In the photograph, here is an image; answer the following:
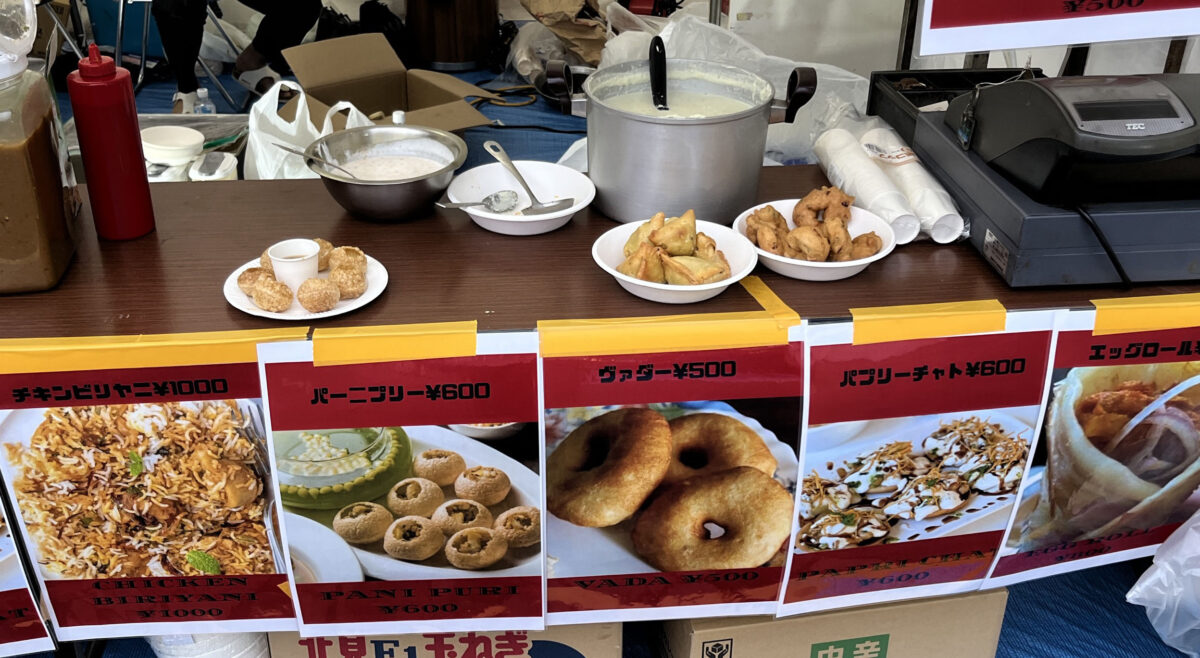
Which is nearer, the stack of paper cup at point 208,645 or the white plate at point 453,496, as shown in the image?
the white plate at point 453,496

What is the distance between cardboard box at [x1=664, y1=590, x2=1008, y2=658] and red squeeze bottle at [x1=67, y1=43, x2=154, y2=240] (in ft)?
3.31

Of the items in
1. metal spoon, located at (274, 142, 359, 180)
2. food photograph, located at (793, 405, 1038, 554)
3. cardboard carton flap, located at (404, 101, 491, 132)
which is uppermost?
metal spoon, located at (274, 142, 359, 180)

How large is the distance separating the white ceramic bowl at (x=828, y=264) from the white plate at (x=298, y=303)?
50 cm

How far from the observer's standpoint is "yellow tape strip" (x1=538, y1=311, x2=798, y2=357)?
1.13m

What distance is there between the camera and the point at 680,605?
1.31 meters

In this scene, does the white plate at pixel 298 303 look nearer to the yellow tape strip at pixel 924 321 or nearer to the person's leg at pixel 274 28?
the yellow tape strip at pixel 924 321

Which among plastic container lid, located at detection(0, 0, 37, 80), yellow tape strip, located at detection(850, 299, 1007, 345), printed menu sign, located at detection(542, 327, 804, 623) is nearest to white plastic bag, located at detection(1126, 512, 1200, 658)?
yellow tape strip, located at detection(850, 299, 1007, 345)

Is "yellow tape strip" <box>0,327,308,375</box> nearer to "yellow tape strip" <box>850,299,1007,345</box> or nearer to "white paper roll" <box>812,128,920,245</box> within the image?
"yellow tape strip" <box>850,299,1007,345</box>

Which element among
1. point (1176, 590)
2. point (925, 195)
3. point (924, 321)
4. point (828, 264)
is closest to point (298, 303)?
point (828, 264)

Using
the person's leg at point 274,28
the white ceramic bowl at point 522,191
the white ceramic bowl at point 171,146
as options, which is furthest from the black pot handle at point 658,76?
the person's leg at point 274,28

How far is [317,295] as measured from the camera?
112 centimetres

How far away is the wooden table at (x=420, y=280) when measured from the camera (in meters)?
1.15

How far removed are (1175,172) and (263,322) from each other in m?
1.19

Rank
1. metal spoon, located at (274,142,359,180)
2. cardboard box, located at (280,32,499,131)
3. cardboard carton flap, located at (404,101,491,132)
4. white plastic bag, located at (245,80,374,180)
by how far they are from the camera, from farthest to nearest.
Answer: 1. cardboard box, located at (280,32,499,131)
2. cardboard carton flap, located at (404,101,491,132)
3. white plastic bag, located at (245,80,374,180)
4. metal spoon, located at (274,142,359,180)
